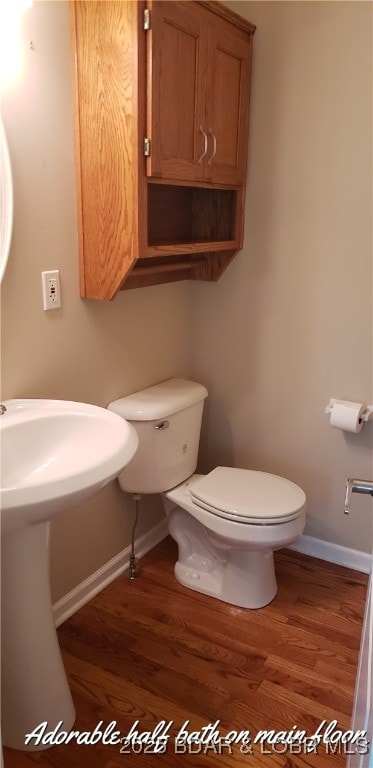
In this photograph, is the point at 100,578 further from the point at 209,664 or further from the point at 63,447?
the point at 63,447

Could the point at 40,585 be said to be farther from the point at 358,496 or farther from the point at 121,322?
the point at 358,496

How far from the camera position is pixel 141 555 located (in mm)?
2234

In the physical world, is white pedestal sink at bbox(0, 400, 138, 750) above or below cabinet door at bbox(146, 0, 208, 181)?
below

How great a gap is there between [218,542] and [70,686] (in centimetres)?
63

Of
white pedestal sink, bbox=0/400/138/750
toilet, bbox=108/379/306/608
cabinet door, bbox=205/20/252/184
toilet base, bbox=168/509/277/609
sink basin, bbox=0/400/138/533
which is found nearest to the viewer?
sink basin, bbox=0/400/138/533

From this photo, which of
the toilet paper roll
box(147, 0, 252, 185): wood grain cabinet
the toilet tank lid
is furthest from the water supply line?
box(147, 0, 252, 185): wood grain cabinet

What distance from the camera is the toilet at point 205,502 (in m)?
1.82

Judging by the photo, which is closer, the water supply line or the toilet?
the toilet

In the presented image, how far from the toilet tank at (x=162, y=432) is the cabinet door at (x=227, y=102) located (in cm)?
75

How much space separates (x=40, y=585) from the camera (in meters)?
1.34

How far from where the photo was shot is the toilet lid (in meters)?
1.81

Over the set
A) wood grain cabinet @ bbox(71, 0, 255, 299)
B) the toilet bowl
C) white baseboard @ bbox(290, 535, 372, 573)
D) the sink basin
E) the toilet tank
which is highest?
wood grain cabinet @ bbox(71, 0, 255, 299)

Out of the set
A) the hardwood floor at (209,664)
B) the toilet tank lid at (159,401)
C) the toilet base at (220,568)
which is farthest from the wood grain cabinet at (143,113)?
the hardwood floor at (209,664)

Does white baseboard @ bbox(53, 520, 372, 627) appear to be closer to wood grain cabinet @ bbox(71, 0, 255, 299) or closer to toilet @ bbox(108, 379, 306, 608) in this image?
toilet @ bbox(108, 379, 306, 608)
